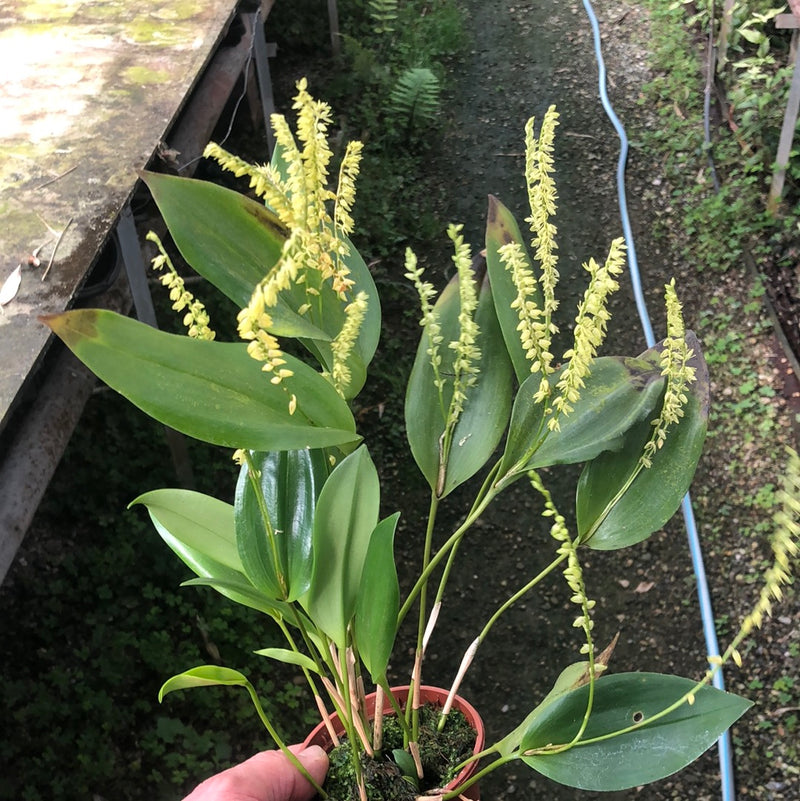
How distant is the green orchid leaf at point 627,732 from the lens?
28.8 inches

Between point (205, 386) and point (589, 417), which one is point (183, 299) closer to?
point (205, 386)

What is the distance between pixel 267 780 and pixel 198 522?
27 centimetres

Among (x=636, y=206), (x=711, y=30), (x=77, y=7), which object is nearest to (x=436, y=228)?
(x=636, y=206)

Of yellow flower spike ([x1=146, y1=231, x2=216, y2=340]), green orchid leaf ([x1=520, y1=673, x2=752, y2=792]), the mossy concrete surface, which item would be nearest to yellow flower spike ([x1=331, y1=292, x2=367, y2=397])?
yellow flower spike ([x1=146, y1=231, x2=216, y2=340])

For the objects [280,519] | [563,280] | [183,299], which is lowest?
[563,280]

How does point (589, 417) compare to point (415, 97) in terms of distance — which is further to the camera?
point (415, 97)

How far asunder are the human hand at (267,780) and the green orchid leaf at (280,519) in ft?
0.67

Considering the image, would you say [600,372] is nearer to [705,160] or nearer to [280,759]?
[280,759]

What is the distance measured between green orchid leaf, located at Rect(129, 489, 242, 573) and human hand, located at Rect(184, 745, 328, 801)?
202 mm

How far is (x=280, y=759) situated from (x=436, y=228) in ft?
7.78

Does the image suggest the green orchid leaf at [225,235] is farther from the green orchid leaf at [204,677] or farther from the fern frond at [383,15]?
the fern frond at [383,15]

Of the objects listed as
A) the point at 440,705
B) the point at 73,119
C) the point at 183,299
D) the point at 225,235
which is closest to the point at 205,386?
the point at 183,299

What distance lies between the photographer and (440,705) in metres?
1.05

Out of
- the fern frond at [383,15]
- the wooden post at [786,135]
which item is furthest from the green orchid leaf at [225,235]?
the fern frond at [383,15]
